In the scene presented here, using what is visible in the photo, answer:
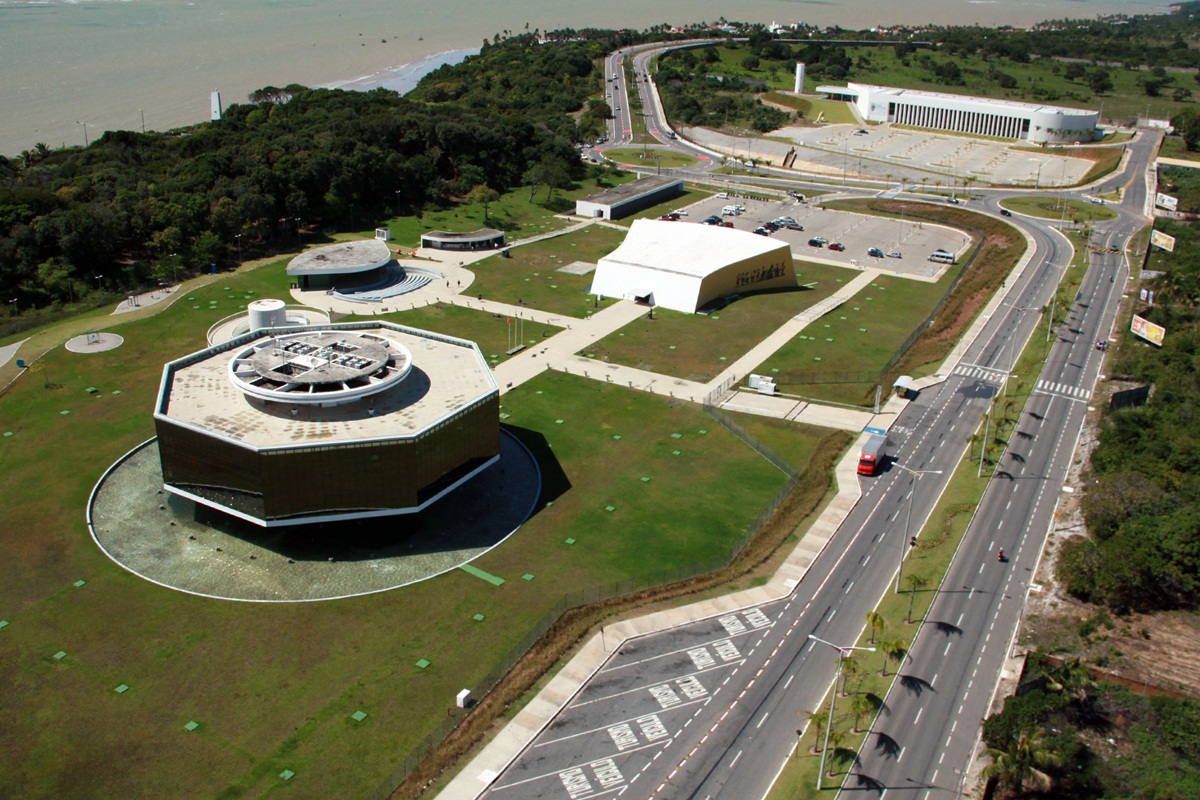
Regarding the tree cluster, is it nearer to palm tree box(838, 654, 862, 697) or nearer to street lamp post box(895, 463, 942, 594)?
street lamp post box(895, 463, 942, 594)

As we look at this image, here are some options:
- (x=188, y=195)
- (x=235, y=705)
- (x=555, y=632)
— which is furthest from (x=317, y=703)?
(x=188, y=195)

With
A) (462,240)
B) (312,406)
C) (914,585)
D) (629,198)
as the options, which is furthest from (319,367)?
(629,198)

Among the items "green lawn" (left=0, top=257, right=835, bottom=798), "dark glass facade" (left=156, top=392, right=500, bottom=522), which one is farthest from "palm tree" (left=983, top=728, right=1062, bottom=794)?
"dark glass facade" (left=156, top=392, right=500, bottom=522)

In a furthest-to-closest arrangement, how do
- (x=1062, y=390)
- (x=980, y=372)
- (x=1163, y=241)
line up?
(x=1163, y=241), (x=980, y=372), (x=1062, y=390)

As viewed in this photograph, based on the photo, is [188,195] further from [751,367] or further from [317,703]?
[317,703]

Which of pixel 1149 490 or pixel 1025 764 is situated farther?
pixel 1149 490

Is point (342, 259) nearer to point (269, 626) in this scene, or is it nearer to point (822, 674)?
point (269, 626)
